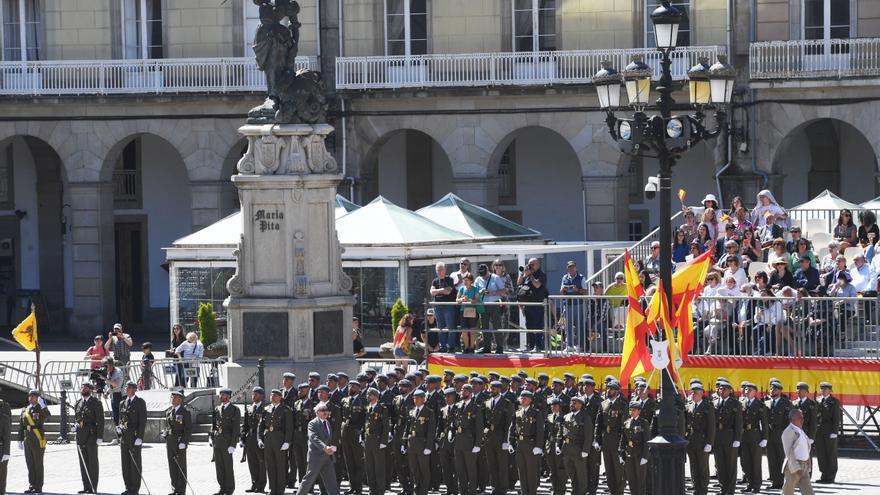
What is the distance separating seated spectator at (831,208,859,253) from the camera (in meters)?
33.8

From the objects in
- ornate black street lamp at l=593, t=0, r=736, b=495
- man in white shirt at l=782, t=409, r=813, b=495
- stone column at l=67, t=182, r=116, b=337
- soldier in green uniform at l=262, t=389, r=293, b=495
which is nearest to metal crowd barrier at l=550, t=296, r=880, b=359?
man in white shirt at l=782, t=409, r=813, b=495

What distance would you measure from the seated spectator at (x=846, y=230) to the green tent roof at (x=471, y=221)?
7822 mm

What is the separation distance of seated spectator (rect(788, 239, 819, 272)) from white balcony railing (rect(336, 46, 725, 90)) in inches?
498

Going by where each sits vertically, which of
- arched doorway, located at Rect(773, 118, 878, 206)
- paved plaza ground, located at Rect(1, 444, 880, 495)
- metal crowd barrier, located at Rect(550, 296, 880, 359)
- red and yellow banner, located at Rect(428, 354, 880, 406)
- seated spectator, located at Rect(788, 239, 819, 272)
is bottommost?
paved plaza ground, located at Rect(1, 444, 880, 495)

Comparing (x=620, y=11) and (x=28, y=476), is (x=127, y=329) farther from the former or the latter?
(x=28, y=476)

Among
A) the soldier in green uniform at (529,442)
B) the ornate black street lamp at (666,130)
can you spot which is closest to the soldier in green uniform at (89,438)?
the soldier in green uniform at (529,442)

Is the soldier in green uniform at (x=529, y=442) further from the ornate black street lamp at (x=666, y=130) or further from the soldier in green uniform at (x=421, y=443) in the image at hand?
the ornate black street lamp at (x=666, y=130)

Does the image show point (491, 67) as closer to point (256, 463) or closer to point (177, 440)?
point (256, 463)

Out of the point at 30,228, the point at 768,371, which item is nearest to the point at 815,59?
the point at 768,371

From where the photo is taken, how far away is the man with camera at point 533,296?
1296 inches

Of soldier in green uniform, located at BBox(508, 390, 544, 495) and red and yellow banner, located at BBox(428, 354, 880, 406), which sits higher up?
red and yellow banner, located at BBox(428, 354, 880, 406)

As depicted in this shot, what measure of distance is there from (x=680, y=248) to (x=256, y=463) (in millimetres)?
7627

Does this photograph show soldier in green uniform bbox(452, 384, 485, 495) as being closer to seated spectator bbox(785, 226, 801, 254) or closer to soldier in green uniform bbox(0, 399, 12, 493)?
soldier in green uniform bbox(0, 399, 12, 493)

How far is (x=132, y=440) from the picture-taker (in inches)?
1144
